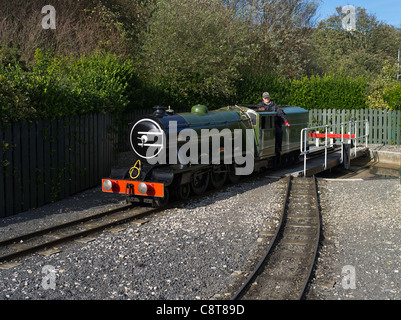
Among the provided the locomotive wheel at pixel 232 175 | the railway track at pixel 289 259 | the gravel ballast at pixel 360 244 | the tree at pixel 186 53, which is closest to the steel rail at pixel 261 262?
the railway track at pixel 289 259

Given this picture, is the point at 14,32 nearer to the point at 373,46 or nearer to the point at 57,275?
the point at 57,275

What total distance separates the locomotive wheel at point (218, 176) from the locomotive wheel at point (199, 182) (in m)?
0.22

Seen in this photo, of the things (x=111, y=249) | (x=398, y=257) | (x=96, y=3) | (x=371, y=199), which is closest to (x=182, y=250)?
(x=111, y=249)

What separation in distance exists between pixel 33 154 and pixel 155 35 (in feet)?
35.7

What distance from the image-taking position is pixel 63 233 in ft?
25.8

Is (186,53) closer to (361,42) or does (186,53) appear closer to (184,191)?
(184,191)

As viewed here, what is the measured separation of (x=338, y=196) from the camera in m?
11.2

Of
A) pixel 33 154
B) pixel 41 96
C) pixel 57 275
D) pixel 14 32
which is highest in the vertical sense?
pixel 14 32

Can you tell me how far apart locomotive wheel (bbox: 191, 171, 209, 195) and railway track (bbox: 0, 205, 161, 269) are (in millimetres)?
1452

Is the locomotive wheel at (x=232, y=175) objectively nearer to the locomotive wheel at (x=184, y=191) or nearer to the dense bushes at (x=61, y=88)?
the locomotive wheel at (x=184, y=191)

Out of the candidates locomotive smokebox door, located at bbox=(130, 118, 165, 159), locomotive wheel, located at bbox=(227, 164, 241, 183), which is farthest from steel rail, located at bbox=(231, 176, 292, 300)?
locomotive smokebox door, located at bbox=(130, 118, 165, 159)

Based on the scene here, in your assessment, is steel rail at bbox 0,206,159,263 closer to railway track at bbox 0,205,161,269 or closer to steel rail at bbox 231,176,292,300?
railway track at bbox 0,205,161,269

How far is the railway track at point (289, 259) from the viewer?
559 cm

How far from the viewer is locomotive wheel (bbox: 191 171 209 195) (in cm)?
1076
